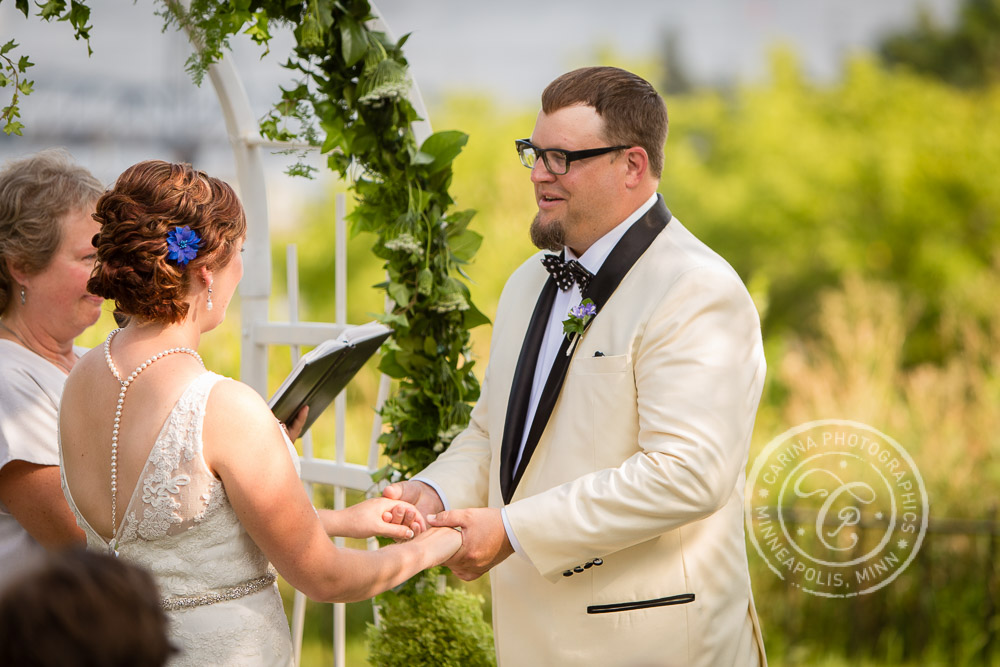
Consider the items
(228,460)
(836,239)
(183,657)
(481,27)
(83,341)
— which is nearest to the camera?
(228,460)

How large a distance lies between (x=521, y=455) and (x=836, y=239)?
10.1 metres

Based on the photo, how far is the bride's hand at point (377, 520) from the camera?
266 cm

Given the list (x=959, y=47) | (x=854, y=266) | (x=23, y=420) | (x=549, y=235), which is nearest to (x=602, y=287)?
(x=549, y=235)

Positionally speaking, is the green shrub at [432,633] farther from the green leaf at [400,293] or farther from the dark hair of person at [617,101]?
the dark hair of person at [617,101]

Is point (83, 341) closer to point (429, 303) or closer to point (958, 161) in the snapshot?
point (429, 303)

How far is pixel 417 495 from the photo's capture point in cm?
287

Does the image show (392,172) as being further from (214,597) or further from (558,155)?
(214,597)

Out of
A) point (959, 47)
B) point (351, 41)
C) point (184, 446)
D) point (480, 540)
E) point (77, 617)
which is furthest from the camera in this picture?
point (959, 47)

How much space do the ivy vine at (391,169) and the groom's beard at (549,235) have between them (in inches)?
20.3

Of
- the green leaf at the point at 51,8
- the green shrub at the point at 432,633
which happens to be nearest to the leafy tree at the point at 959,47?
the green shrub at the point at 432,633

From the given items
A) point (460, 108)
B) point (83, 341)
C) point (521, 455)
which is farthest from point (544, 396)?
point (460, 108)

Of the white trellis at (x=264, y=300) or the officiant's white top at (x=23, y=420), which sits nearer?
the officiant's white top at (x=23, y=420)

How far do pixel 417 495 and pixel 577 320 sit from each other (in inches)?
30.1

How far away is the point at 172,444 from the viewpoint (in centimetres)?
199
